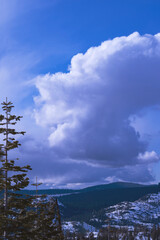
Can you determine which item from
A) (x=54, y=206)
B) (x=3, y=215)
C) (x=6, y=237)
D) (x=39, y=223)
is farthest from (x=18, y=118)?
(x=54, y=206)

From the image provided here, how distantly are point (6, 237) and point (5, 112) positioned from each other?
9.92m

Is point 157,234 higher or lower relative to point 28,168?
lower

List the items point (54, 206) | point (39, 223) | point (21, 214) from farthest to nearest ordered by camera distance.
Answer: point (54, 206)
point (39, 223)
point (21, 214)

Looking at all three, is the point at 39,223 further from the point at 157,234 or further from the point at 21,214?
the point at 157,234

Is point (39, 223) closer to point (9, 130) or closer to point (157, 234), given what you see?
point (9, 130)

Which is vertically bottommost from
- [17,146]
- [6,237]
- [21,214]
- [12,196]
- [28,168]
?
[6,237]

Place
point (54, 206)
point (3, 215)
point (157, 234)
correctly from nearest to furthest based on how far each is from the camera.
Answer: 1. point (3, 215)
2. point (54, 206)
3. point (157, 234)

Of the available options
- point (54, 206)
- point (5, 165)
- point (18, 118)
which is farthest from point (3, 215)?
point (54, 206)

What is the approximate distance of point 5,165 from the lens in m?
22.7

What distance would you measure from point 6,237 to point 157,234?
191171 mm

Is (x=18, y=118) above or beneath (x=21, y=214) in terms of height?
above

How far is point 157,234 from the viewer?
192 meters

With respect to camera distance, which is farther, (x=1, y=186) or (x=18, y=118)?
(x=18, y=118)

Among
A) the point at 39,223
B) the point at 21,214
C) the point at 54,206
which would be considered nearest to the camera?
the point at 21,214
